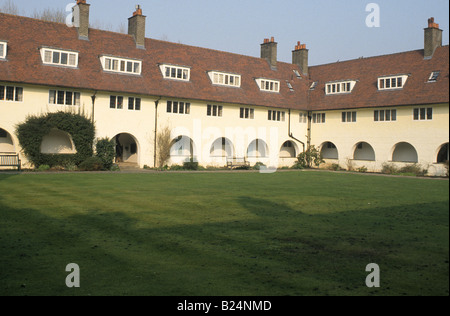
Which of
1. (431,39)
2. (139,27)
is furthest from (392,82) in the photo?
(139,27)

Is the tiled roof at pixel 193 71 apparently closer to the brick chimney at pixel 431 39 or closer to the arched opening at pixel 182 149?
the brick chimney at pixel 431 39

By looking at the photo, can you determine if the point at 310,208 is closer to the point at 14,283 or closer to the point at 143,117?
the point at 14,283

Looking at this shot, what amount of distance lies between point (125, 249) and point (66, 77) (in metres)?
24.5

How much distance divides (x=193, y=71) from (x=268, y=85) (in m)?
7.52

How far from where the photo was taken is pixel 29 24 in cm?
3142

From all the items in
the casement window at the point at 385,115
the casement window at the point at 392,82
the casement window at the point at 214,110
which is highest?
the casement window at the point at 392,82

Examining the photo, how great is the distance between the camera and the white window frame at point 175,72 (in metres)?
35.1

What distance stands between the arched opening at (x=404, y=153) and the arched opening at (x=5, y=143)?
91.9 feet

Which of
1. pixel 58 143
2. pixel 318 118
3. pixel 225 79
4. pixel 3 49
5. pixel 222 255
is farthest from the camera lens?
pixel 318 118

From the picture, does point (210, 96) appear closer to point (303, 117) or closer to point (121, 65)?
point (121, 65)

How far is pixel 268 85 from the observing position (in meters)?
40.8

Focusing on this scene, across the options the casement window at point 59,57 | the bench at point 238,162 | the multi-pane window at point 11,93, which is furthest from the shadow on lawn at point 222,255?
the bench at point 238,162
